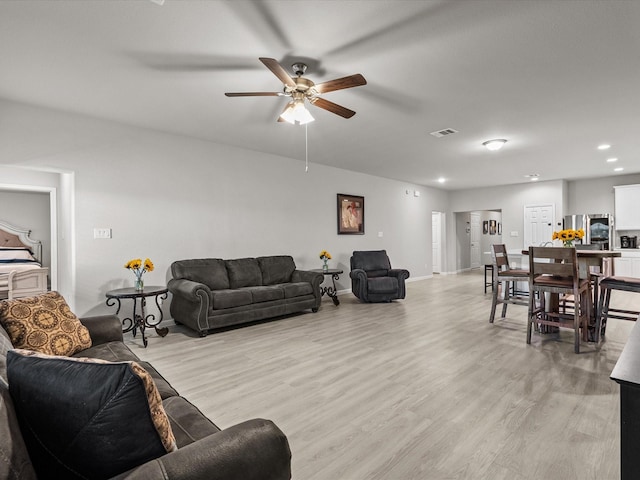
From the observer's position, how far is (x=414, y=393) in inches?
98.4

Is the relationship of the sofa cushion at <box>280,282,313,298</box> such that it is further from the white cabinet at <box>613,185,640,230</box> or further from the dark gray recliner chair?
the white cabinet at <box>613,185,640,230</box>

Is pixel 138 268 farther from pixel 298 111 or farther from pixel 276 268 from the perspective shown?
pixel 298 111

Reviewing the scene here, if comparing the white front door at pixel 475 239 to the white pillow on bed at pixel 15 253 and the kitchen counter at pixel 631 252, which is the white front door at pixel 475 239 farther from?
the white pillow on bed at pixel 15 253

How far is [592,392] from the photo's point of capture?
245 cm

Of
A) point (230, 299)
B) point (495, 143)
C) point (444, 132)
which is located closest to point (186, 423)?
point (230, 299)

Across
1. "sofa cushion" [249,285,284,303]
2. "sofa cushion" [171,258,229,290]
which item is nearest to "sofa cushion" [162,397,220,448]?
"sofa cushion" [249,285,284,303]

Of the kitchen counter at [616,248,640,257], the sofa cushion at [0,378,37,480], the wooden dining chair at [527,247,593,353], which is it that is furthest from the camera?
the kitchen counter at [616,248,640,257]

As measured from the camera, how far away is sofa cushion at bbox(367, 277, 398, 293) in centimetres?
583

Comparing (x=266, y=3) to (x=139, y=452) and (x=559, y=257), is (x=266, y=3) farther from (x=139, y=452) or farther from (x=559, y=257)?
(x=559, y=257)

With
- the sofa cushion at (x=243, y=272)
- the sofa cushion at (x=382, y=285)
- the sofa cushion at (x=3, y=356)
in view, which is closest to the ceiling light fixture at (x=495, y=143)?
the sofa cushion at (x=382, y=285)

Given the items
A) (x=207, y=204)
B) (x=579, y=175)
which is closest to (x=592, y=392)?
(x=207, y=204)

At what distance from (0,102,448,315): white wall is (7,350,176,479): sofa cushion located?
363cm

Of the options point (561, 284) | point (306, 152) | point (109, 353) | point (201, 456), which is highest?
point (306, 152)

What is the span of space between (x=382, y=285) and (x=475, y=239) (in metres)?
7.40
